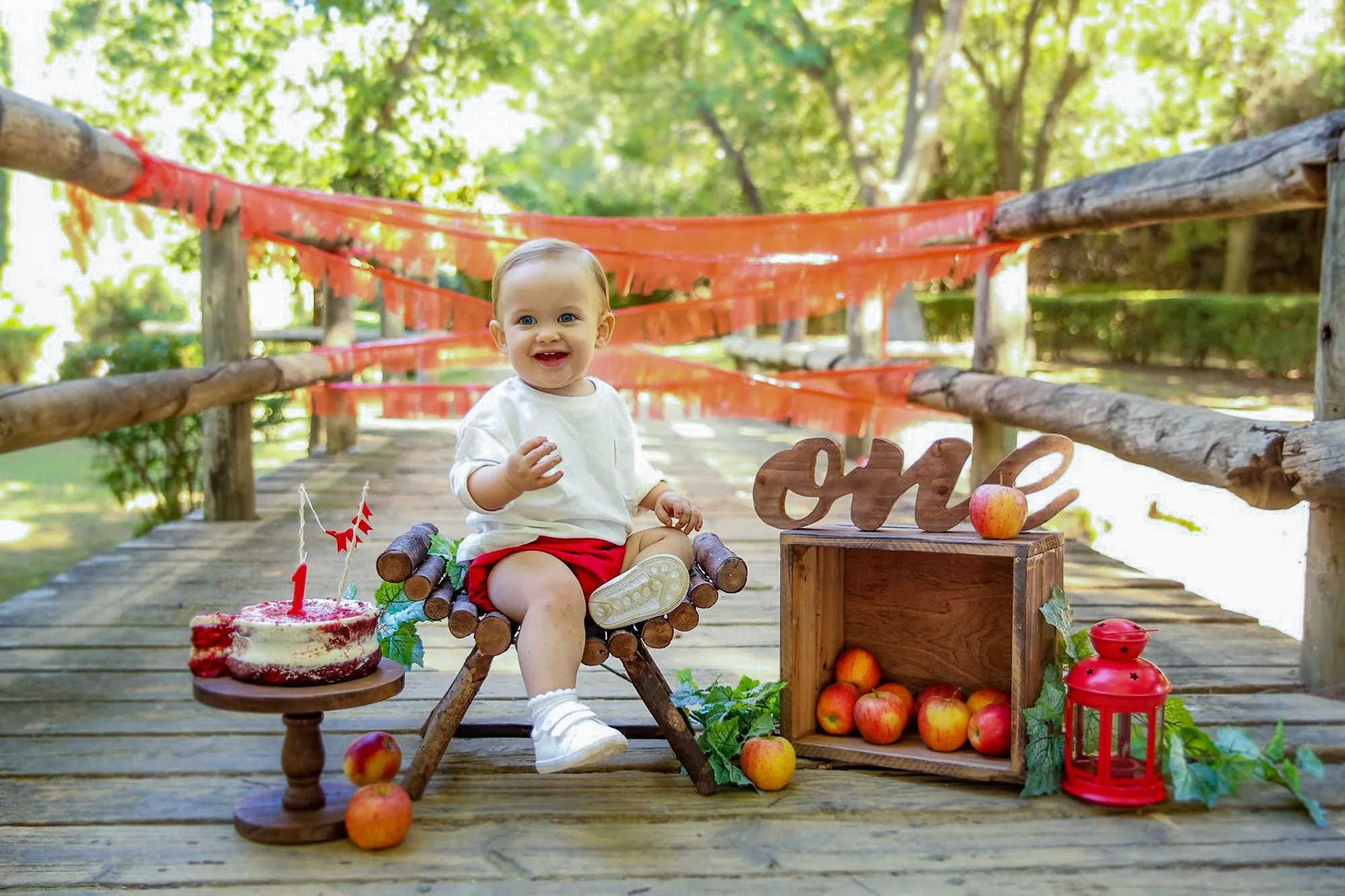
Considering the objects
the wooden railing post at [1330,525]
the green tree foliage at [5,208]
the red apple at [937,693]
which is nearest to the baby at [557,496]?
the red apple at [937,693]

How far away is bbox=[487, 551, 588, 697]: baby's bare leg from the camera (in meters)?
1.97

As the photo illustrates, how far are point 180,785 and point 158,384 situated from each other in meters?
1.83

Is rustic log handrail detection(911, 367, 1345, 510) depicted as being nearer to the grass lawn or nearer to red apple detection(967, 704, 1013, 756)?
red apple detection(967, 704, 1013, 756)

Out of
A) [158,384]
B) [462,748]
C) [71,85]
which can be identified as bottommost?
[462,748]

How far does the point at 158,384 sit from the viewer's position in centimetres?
364

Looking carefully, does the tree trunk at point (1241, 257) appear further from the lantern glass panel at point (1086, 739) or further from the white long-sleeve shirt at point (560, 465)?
the white long-sleeve shirt at point (560, 465)

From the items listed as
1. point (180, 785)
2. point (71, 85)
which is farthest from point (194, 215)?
point (71, 85)

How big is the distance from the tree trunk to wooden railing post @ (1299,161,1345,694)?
49.4 ft

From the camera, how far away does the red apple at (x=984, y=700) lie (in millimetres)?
2242

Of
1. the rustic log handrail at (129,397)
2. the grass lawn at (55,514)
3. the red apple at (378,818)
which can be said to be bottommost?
the grass lawn at (55,514)

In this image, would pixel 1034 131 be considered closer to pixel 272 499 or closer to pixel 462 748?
pixel 272 499

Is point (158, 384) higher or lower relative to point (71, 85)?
lower

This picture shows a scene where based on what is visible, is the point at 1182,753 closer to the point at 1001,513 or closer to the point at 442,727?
the point at 1001,513

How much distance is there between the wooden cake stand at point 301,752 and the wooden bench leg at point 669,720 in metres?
0.40
